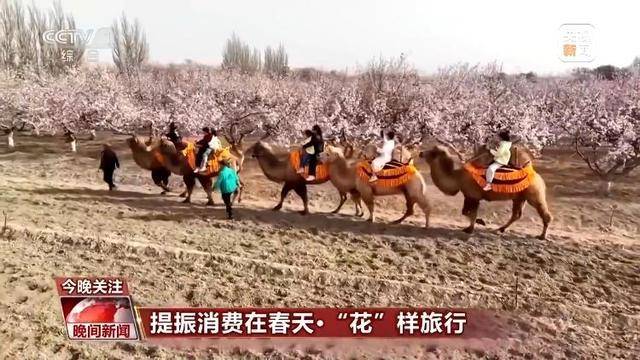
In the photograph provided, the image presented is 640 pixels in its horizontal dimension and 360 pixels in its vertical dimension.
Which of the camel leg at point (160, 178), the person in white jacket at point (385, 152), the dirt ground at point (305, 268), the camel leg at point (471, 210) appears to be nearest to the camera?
the dirt ground at point (305, 268)

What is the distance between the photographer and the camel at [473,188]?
8.91 meters

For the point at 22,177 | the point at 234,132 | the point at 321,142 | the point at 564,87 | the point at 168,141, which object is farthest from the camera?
the point at 564,87

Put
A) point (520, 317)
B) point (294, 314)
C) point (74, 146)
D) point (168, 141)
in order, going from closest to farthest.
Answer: point (294, 314) → point (520, 317) → point (168, 141) → point (74, 146)

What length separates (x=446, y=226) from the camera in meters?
10.2

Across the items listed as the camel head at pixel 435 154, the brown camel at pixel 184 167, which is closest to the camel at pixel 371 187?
the camel head at pixel 435 154

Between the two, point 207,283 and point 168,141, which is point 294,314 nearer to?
point 207,283

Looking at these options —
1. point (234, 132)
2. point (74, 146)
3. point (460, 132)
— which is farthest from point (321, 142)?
point (74, 146)

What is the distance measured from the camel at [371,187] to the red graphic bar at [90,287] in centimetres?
510

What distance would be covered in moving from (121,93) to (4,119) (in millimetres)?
5625

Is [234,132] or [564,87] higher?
[564,87]

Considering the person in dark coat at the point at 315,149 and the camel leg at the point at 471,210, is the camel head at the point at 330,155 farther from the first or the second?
the camel leg at the point at 471,210

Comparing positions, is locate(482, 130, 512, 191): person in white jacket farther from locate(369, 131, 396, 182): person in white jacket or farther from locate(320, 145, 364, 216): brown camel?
locate(320, 145, 364, 216): brown camel

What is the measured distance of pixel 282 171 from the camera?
10.6 m

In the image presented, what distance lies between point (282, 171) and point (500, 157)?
467cm
